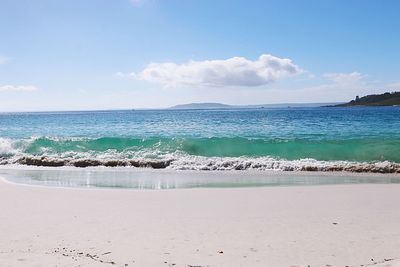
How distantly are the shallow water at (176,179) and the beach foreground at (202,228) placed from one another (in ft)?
6.01

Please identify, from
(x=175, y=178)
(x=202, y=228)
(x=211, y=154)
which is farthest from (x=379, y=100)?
(x=202, y=228)

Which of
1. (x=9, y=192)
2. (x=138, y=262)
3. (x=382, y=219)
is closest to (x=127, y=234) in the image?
(x=138, y=262)

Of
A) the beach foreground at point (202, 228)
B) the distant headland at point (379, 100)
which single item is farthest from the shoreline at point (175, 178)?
the distant headland at point (379, 100)

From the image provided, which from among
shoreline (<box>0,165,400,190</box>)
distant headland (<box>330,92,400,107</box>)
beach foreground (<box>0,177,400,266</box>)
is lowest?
shoreline (<box>0,165,400,190</box>)

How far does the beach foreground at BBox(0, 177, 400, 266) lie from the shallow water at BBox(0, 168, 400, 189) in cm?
183

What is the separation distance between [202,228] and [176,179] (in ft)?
22.7

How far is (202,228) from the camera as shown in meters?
6.93

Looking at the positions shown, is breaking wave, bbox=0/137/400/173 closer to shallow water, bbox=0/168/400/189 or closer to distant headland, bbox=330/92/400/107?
shallow water, bbox=0/168/400/189

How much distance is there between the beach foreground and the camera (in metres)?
5.49

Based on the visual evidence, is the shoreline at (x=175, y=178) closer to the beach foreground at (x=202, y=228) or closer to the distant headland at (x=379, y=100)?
Answer: the beach foreground at (x=202, y=228)

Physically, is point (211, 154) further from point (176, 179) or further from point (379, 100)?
point (379, 100)

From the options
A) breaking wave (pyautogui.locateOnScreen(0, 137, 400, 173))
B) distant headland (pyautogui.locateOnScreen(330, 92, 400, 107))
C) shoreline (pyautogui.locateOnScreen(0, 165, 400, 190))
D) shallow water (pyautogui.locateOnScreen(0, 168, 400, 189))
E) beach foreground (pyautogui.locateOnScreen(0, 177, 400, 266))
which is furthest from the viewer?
distant headland (pyautogui.locateOnScreen(330, 92, 400, 107))

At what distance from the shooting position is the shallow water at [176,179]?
1242 cm

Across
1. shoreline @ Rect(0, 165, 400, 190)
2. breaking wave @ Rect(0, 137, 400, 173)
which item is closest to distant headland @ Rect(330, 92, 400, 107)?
breaking wave @ Rect(0, 137, 400, 173)
